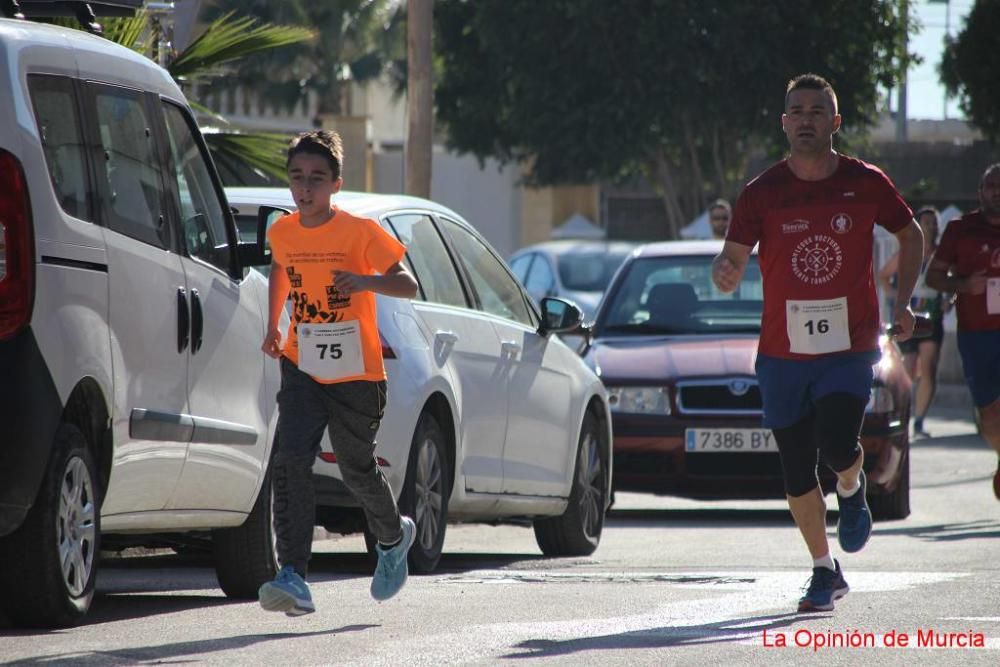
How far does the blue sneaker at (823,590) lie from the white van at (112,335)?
6.79ft

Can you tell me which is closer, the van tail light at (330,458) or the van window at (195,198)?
the van window at (195,198)

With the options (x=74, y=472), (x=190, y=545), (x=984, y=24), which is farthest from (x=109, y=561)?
(x=984, y=24)

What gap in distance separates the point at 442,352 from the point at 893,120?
→ 67850 millimetres

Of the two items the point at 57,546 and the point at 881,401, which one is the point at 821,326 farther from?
the point at 881,401

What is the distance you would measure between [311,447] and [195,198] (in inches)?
51.9

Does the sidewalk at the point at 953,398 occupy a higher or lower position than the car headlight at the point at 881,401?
lower

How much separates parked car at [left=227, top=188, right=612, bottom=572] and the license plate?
1.24 metres

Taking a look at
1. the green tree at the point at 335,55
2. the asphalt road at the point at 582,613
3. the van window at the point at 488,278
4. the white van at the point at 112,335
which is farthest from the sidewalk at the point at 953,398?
the green tree at the point at 335,55

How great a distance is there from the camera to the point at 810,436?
7820 mm

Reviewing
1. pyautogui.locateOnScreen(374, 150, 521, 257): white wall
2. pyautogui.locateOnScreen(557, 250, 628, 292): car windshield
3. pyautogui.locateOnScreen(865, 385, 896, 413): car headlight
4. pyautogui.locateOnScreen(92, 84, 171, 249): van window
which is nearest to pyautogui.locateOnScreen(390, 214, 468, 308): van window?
pyautogui.locateOnScreen(92, 84, 171, 249): van window

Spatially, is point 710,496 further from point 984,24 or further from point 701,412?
point 984,24

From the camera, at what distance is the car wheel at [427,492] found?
9.02m

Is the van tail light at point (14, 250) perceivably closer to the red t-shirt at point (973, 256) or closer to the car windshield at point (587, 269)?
the red t-shirt at point (973, 256)

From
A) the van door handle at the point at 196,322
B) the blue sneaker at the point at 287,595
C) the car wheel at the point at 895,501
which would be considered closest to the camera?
the blue sneaker at the point at 287,595
